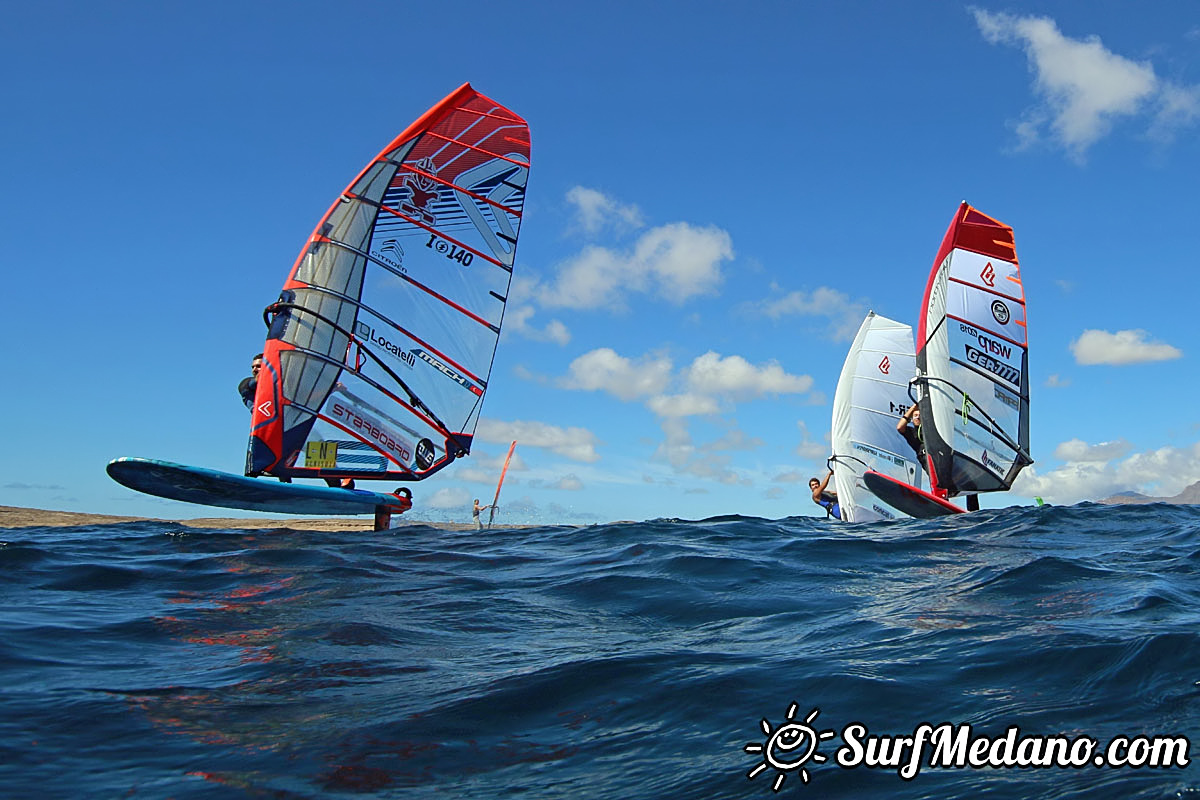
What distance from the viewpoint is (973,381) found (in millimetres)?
18625

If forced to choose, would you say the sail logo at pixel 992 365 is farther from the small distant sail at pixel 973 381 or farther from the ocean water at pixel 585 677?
the ocean water at pixel 585 677

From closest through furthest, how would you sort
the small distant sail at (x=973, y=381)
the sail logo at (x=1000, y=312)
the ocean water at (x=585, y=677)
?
the ocean water at (x=585, y=677) < the small distant sail at (x=973, y=381) < the sail logo at (x=1000, y=312)

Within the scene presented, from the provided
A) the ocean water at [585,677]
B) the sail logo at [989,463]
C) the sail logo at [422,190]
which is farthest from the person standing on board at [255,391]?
the sail logo at [989,463]

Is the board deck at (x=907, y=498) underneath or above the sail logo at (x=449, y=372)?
underneath

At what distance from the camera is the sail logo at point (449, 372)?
14.1 metres

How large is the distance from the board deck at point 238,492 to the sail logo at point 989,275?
1454 cm

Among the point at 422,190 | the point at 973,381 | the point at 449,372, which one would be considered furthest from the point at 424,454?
the point at 973,381

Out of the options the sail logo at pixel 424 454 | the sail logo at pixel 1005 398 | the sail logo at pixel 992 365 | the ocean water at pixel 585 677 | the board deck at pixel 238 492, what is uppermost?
the sail logo at pixel 992 365

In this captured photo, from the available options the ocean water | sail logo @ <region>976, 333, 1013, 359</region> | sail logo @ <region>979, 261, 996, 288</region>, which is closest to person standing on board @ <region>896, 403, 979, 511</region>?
sail logo @ <region>976, 333, 1013, 359</region>

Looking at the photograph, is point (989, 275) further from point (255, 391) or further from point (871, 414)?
point (255, 391)

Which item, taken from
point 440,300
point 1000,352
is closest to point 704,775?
point 440,300

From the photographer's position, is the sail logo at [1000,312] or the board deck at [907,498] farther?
the sail logo at [1000,312]

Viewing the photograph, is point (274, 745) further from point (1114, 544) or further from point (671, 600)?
point (1114, 544)

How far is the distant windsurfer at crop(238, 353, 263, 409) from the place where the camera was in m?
13.4
